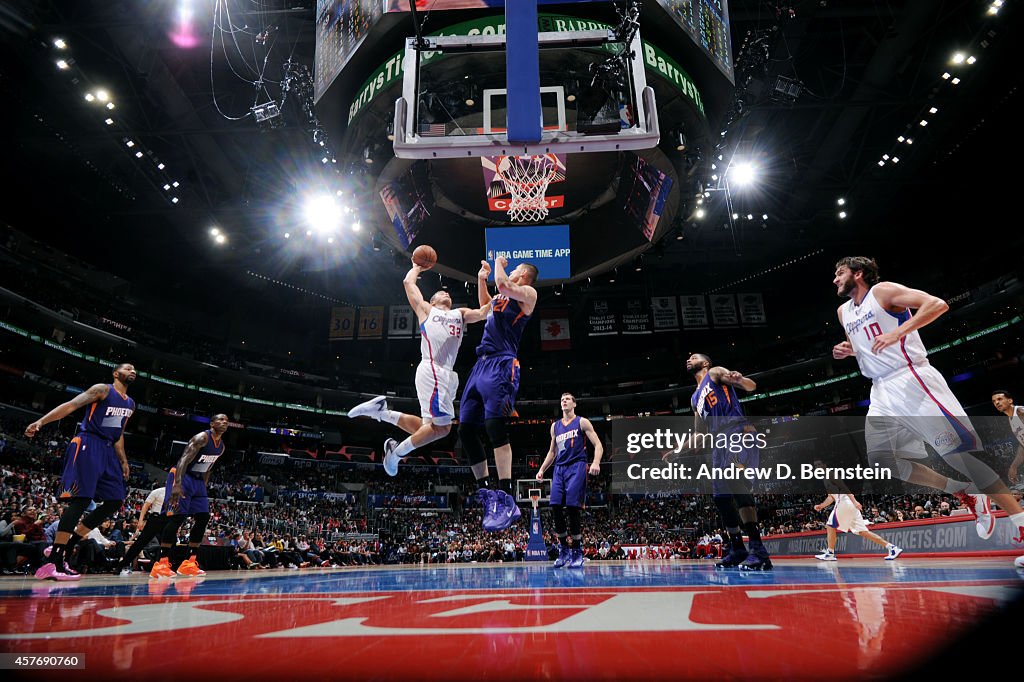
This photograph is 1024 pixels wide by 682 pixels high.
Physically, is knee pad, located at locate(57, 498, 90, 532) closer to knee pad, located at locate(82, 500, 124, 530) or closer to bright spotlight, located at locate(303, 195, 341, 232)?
knee pad, located at locate(82, 500, 124, 530)

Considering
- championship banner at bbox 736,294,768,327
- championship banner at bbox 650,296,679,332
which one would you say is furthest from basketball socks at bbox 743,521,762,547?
championship banner at bbox 736,294,768,327

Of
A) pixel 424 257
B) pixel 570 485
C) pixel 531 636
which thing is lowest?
pixel 531 636

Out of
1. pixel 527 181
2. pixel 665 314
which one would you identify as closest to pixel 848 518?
pixel 527 181

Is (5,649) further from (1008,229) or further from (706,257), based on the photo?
(1008,229)

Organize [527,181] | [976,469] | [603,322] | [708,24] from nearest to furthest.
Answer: [976,469]
[708,24]
[527,181]
[603,322]

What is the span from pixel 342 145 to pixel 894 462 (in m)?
11.9

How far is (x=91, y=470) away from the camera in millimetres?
5969

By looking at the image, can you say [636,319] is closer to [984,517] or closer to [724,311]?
[724,311]

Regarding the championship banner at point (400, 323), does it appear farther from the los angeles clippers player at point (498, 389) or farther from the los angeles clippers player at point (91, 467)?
the los angeles clippers player at point (498, 389)

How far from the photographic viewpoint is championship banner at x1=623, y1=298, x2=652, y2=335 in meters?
27.0

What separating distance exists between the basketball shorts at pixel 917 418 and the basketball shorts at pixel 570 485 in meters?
3.41

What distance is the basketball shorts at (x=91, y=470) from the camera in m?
5.89

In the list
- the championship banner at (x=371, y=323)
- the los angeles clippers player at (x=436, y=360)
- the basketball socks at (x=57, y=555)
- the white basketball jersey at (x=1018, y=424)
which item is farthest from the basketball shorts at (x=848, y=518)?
the championship banner at (x=371, y=323)

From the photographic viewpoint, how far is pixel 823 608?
234 centimetres
